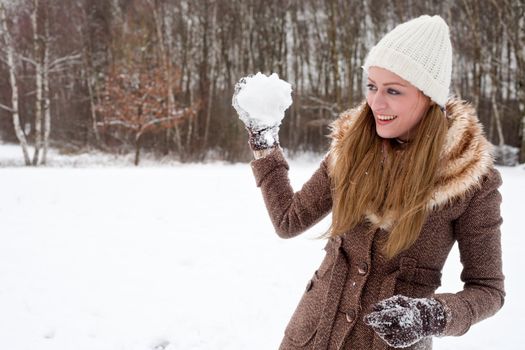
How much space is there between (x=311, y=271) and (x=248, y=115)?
3.40 metres

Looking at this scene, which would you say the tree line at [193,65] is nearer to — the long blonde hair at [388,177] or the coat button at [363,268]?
the long blonde hair at [388,177]

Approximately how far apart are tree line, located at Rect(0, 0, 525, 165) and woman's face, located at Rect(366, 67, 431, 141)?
44.5 ft

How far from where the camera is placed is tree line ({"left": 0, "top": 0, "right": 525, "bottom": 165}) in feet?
51.9

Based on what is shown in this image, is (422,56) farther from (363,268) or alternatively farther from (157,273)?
(157,273)

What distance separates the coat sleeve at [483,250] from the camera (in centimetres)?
105

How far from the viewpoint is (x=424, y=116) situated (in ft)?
3.91

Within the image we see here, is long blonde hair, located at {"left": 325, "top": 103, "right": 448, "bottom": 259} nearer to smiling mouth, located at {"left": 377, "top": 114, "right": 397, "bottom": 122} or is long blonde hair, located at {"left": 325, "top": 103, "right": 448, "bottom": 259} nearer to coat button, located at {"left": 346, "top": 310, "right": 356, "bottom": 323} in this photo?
smiling mouth, located at {"left": 377, "top": 114, "right": 397, "bottom": 122}

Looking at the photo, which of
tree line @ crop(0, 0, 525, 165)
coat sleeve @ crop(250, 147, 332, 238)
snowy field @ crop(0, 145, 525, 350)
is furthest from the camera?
tree line @ crop(0, 0, 525, 165)

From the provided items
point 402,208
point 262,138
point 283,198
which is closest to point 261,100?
point 262,138

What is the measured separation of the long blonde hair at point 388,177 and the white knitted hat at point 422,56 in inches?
3.2

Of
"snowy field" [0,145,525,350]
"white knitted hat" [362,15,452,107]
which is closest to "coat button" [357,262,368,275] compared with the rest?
"white knitted hat" [362,15,452,107]

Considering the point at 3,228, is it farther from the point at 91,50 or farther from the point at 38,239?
the point at 91,50

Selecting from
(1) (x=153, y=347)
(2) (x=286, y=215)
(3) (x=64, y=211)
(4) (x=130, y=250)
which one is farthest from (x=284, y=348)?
(3) (x=64, y=211)

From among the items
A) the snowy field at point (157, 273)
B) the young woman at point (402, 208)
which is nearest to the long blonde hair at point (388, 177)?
the young woman at point (402, 208)
